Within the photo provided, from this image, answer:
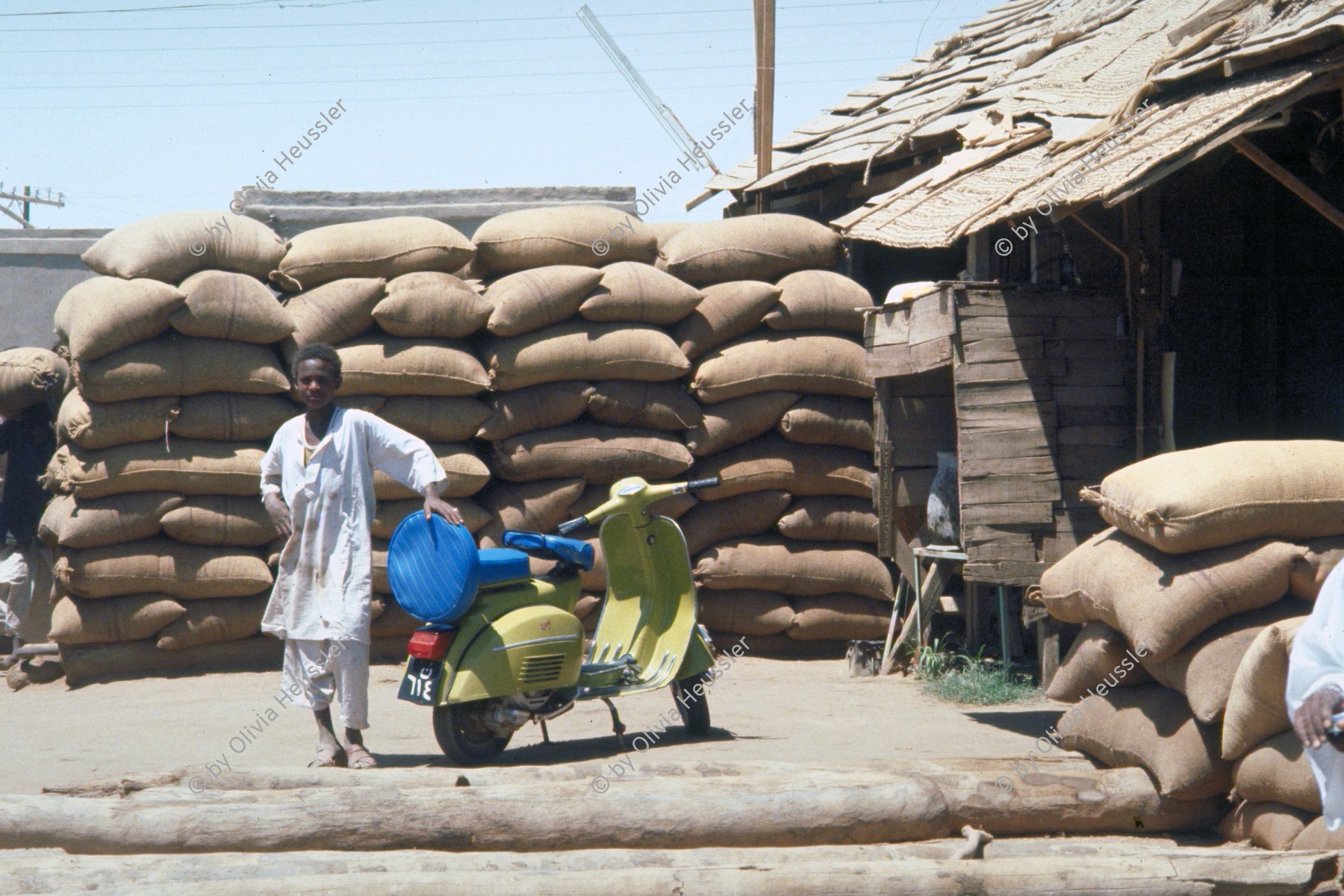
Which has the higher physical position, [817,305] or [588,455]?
[817,305]

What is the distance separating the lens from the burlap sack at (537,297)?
7668mm

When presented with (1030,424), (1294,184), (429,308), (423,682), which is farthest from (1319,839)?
(429,308)

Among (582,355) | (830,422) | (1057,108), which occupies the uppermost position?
(1057,108)

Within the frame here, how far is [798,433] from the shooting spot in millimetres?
8094

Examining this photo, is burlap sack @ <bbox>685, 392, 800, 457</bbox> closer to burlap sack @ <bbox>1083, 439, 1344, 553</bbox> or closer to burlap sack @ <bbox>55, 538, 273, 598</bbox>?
burlap sack @ <bbox>55, 538, 273, 598</bbox>

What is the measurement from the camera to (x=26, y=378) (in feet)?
25.6

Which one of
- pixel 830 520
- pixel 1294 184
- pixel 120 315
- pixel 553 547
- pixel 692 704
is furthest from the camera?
pixel 830 520

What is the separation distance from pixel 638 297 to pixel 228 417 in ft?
8.09

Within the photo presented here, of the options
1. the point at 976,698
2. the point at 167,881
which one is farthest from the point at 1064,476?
the point at 167,881

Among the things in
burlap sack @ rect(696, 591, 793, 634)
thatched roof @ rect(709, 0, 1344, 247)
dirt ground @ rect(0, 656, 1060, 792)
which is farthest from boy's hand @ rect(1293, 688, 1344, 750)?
burlap sack @ rect(696, 591, 793, 634)

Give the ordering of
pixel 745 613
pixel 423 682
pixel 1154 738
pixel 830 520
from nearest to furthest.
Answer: pixel 1154 738 → pixel 423 682 → pixel 745 613 → pixel 830 520

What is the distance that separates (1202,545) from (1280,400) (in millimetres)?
3388

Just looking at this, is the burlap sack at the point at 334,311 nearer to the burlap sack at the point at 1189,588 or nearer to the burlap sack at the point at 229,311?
the burlap sack at the point at 229,311

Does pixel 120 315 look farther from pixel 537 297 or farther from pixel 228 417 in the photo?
pixel 537 297
